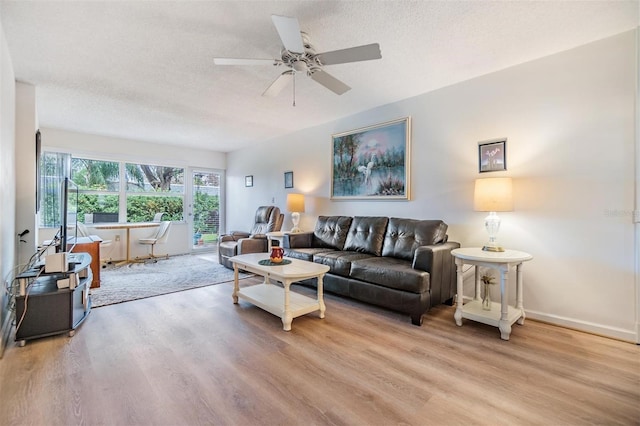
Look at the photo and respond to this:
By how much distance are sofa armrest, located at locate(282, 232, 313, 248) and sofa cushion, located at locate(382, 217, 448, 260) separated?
115cm

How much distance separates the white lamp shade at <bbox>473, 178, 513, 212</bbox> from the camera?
2629 mm

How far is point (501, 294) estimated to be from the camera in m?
2.55

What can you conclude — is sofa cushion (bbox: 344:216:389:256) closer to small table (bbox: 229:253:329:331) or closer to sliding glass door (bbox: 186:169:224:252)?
small table (bbox: 229:253:329:331)

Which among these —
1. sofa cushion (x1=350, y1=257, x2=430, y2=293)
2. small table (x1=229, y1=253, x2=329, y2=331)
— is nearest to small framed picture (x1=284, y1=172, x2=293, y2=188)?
small table (x1=229, y1=253, x2=329, y2=331)

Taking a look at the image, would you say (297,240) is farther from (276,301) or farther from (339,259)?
(276,301)

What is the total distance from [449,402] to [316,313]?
154 cm

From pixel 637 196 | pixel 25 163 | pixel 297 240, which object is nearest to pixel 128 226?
pixel 25 163

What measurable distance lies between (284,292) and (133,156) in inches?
199

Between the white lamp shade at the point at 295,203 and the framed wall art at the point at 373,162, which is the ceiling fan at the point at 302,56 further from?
the white lamp shade at the point at 295,203

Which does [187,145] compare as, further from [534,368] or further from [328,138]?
[534,368]

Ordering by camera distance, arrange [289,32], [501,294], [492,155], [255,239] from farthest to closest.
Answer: [255,239] → [492,155] → [501,294] → [289,32]

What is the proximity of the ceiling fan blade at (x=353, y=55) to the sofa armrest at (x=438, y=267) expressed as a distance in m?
1.73

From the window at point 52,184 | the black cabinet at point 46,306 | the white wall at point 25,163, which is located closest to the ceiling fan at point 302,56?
A: the black cabinet at point 46,306

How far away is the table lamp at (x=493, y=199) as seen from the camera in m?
2.63
